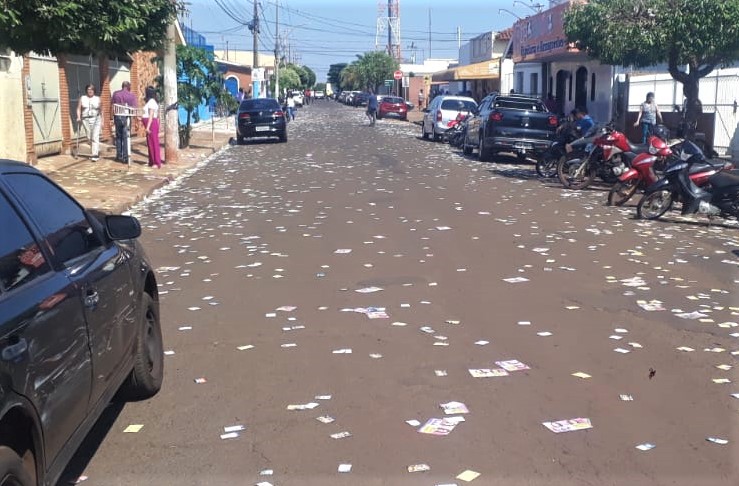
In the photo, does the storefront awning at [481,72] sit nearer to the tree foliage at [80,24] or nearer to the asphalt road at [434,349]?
the asphalt road at [434,349]

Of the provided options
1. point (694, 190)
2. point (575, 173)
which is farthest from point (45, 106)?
point (694, 190)

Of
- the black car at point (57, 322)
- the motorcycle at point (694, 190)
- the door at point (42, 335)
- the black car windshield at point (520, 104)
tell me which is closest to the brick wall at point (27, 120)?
the black car windshield at point (520, 104)

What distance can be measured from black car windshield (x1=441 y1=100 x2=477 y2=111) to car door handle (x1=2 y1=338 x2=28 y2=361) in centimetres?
3084

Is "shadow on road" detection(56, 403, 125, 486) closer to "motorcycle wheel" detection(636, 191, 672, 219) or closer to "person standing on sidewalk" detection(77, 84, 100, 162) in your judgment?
"motorcycle wheel" detection(636, 191, 672, 219)

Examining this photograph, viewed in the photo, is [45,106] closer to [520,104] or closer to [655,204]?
[520,104]

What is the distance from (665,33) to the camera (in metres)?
17.9

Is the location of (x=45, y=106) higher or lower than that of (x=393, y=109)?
lower

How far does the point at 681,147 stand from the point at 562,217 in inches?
81.5

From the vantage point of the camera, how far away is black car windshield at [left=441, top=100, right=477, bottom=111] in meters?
33.6

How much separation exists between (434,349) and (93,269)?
9.68 ft

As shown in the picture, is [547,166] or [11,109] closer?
[11,109]

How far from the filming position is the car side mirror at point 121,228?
5090 mm

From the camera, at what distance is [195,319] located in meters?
7.76

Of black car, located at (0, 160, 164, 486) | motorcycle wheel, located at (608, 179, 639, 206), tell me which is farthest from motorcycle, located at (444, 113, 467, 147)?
black car, located at (0, 160, 164, 486)
